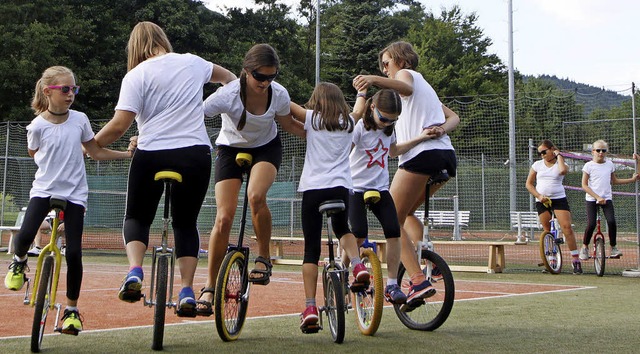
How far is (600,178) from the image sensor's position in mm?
13547

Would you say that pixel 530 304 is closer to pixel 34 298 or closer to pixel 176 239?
pixel 176 239

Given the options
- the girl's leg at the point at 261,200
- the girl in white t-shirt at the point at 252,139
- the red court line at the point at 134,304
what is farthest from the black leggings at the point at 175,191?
the red court line at the point at 134,304

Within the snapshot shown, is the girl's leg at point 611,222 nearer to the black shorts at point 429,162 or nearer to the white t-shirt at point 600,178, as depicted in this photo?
the white t-shirt at point 600,178

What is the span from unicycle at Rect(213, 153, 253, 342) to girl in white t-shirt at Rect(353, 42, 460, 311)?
1136 mm

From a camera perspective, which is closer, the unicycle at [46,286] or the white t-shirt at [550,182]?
the unicycle at [46,286]

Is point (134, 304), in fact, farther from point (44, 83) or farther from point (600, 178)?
point (600, 178)

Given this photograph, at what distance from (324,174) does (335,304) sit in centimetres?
82

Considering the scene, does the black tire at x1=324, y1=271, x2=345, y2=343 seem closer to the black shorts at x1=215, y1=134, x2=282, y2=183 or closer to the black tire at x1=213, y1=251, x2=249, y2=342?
the black tire at x1=213, y1=251, x2=249, y2=342

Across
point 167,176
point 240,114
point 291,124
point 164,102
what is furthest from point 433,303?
point 164,102

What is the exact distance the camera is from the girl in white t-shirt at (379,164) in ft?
20.5

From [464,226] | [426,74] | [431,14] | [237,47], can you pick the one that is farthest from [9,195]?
[431,14]

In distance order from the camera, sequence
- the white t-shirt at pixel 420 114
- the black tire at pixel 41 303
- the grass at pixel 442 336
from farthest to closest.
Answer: the white t-shirt at pixel 420 114, the grass at pixel 442 336, the black tire at pixel 41 303

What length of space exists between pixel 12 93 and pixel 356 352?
122ft

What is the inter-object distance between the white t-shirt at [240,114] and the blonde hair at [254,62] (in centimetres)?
3
